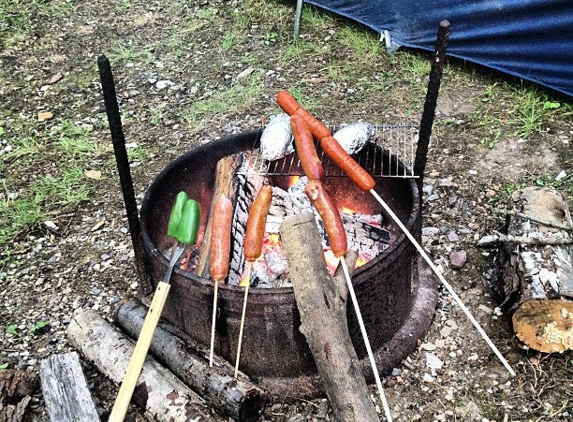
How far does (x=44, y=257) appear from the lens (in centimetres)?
448

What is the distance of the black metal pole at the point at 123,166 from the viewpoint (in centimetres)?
282

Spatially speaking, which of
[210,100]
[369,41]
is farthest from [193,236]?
[369,41]

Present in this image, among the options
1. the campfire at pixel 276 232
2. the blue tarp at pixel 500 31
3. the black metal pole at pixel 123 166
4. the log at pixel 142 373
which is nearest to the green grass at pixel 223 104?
the blue tarp at pixel 500 31

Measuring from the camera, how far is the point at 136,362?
282 centimetres

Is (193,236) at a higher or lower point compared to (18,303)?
higher

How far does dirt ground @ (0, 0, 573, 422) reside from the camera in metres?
3.54

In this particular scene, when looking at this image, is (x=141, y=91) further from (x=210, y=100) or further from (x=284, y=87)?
(x=284, y=87)

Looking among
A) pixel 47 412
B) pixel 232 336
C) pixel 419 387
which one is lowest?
pixel 47 412

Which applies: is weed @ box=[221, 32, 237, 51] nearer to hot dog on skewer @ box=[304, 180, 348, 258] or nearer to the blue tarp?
the blue tarp

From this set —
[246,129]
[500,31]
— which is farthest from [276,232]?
[500,31]

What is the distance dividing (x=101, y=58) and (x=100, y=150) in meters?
2.85

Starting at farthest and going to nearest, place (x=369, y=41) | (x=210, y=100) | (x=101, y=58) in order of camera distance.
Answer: (x=369, y=41), (x=210, y=100), (x=101, y=58)

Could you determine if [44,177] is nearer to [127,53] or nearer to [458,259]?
[127,53]

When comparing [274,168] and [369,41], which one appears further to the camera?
[369,41]
